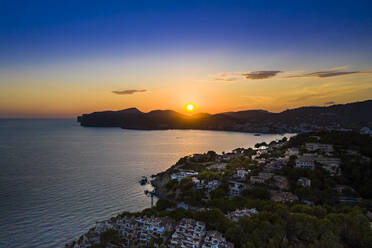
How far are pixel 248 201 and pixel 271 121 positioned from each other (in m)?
111

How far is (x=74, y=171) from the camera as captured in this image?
113 feet

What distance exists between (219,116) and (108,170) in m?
105

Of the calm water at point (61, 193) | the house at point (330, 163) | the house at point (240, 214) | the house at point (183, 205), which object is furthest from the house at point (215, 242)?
the house at point (330, 163)

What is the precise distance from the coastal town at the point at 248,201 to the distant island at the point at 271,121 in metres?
71.5

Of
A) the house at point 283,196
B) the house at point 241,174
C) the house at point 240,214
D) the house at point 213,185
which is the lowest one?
the house at point 283,196

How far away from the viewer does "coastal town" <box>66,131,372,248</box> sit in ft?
42.1

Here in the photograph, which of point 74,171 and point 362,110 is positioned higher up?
point 362,110

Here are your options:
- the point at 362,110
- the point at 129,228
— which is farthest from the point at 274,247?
the point at 362,110

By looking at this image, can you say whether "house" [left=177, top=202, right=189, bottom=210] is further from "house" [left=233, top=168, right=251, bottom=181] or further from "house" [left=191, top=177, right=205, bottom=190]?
"house" [left=233, top=168, right=251, bottom=181]

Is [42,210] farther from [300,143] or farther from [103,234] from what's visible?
[300,143]

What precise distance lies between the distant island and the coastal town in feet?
235

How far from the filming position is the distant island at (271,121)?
3910 inches

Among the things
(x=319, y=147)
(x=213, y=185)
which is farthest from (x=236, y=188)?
(x=319, y=147)

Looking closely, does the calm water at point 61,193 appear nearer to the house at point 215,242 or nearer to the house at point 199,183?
the house at point 199,183
